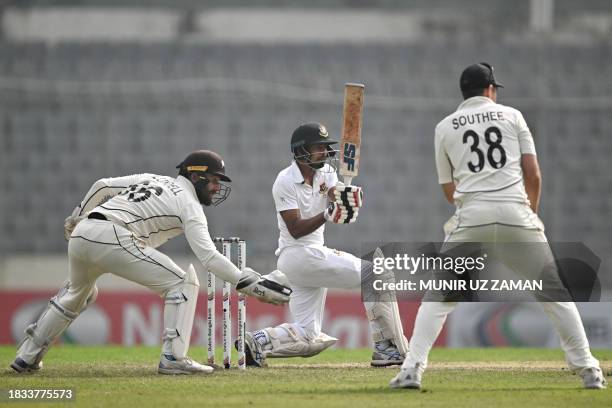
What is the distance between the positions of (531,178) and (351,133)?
6.41ft

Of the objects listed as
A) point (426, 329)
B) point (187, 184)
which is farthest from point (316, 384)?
point (187, 184)

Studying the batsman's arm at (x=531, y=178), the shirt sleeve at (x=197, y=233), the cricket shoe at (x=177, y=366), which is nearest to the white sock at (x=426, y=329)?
the batsman's arm at (x=531, y=178)

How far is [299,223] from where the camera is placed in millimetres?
7742

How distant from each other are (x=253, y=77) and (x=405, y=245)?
3.28 meters

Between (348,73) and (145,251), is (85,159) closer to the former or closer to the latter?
(348,73)

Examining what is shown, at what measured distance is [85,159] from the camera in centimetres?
1516

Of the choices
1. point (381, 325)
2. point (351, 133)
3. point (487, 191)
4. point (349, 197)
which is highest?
point (351, 133)

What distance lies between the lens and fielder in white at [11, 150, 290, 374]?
275 inches

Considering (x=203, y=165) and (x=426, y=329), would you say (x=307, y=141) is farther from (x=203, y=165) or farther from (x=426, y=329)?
(x=426, y=329)

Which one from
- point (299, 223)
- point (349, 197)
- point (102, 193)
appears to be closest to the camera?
point (349, 197)

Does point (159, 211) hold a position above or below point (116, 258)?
above

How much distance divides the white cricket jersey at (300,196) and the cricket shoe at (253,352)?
2.06ft

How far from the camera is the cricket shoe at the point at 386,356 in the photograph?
305 inches

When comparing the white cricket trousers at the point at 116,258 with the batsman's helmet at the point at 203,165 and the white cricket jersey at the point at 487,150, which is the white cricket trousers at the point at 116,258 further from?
the white cricket jersey at the point at 487,150
